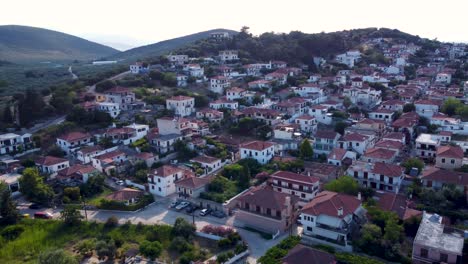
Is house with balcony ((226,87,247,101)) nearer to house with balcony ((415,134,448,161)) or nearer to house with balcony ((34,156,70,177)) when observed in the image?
house with balcony ((34,156,70,177))

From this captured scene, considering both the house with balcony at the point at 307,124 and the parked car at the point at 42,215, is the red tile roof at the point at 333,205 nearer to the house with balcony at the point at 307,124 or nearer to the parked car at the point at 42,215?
the house with balcony at the point at 307,124

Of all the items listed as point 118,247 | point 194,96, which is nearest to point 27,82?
point 194,96

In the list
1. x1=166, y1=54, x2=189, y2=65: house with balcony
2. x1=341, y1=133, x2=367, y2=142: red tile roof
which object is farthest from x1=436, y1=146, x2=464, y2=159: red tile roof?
x1=166, y1=54, x2=189, y2=65: house with balcony

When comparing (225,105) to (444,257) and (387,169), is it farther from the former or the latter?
(444,257)

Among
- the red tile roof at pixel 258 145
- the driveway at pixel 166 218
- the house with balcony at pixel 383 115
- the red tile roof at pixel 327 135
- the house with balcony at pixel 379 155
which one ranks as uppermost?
the house with balcony at pixel 383 115

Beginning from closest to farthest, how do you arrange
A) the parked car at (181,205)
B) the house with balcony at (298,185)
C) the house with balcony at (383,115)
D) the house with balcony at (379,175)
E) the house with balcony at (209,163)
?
1. the house with balcony at (298,185)
2. the parked car at (181,205)
3. the house with balcony at (379,175)
4. the house with balcony at (209,163)
5. the house with balcony at (383,115)

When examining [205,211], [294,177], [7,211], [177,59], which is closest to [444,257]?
[294,177]

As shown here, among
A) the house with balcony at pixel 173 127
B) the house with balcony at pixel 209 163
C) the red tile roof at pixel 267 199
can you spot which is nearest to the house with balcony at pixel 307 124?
the house with balcony at pixel 209 163

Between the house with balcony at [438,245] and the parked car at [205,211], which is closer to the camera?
the house with balcony at [438,245]
